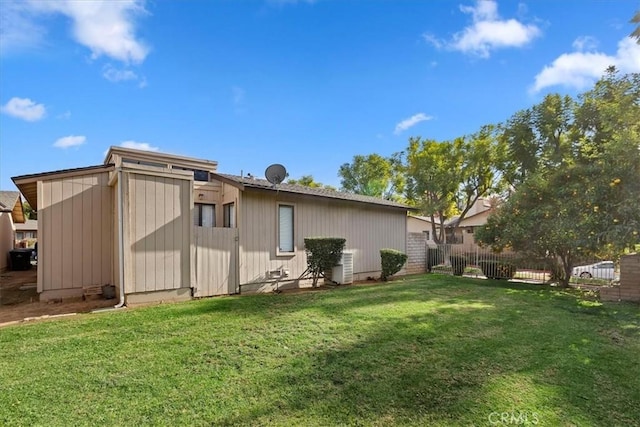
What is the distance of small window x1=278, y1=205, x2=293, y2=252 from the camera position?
965 centimetres

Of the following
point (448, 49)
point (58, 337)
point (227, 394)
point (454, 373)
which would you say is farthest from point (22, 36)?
point (448, 49)

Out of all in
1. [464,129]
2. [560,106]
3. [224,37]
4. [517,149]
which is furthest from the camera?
[464,129]

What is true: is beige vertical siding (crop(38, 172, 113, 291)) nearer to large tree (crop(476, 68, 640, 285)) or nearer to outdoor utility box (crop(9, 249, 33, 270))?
outdoor utility box (crop(9, 249, 33, 270))

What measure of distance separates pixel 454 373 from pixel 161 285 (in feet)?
20.1

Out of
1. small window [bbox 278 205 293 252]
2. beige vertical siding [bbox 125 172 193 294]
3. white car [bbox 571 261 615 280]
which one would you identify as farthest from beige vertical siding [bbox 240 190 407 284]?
white car [bbox 571 261 615 280]

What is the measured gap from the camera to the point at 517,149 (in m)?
19.5

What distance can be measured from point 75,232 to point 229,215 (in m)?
3.71

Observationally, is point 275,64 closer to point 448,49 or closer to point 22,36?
point 448,49

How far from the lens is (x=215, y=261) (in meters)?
7.99

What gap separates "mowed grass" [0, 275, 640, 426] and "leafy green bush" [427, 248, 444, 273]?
337 inches

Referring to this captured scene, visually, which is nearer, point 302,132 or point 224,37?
point 224,37

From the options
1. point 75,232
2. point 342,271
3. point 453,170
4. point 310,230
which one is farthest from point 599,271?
point 75,232

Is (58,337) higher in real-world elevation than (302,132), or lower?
lower

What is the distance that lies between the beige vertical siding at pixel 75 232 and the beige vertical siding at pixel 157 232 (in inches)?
78.7
